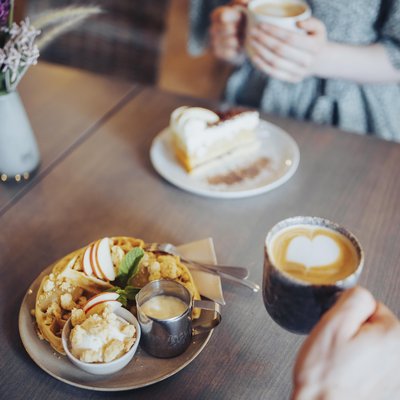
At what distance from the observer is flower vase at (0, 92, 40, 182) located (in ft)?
3.21

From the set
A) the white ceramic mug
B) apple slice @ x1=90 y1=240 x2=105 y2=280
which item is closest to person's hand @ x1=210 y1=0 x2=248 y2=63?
the white ceramic mug

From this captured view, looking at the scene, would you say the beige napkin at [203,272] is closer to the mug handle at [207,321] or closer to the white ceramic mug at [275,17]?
the mug handle at [207,321]

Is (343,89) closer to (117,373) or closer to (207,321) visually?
(207,321)

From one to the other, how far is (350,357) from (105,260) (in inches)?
15.6

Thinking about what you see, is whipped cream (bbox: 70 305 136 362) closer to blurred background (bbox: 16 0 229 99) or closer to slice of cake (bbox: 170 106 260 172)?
slice of cake (bbox: 170 106 260 172)

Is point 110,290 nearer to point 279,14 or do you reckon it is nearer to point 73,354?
point 73,354

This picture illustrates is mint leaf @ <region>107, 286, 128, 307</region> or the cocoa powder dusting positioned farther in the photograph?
the cocoa powder dusting

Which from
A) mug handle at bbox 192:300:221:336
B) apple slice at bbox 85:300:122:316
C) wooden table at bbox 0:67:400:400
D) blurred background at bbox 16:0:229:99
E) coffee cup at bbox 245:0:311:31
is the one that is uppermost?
coffee cup at bbox 245:0:311:31

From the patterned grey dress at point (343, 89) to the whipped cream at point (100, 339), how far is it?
964mm

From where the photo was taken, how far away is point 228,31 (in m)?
1.30

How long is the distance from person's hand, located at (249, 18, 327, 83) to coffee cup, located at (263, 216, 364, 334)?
617 millimetres

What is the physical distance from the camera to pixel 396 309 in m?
0.79

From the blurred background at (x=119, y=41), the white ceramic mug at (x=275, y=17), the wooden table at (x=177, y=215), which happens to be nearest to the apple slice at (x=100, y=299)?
the wooden table at (x=177, y=215)

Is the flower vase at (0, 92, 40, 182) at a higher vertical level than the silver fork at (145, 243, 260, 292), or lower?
higher
